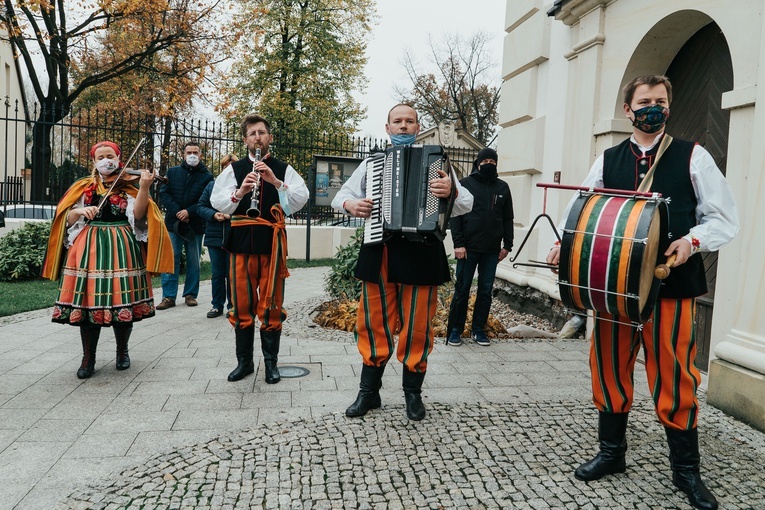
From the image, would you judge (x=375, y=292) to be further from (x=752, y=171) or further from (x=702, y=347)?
(x=702, y=347)

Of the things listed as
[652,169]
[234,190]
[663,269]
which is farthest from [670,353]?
[234,190]

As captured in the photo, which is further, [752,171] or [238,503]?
[752,171]

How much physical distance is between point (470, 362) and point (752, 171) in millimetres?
2638

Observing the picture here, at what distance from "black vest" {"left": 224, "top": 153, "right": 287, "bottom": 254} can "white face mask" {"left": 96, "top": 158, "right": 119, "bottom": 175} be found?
39.0 inches

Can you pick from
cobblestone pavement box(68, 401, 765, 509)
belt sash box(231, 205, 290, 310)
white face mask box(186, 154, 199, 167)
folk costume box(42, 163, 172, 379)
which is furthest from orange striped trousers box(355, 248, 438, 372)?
white face mask box(186, 154, 199, 167)

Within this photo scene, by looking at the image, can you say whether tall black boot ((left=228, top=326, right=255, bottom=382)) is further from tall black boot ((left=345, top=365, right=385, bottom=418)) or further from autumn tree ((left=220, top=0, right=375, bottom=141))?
autumn tree ((left=220, top=0, right=375, bottom=141))

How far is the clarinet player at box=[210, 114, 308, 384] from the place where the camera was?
443 centimetres

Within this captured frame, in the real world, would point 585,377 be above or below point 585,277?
below

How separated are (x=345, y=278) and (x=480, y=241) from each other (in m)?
2.03

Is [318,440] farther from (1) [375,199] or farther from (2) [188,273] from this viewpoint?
(2) [188,273]

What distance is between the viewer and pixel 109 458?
3.29 metres

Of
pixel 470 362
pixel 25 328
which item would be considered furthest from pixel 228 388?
pixel 25 328

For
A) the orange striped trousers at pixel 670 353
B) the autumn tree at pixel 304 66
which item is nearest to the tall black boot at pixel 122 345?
the orange striped trousers at pixel 670 353

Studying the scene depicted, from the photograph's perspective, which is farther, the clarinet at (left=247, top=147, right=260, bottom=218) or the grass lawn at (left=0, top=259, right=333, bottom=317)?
the grass lawn at (left=0, top=259, right=333, bottom=317)
